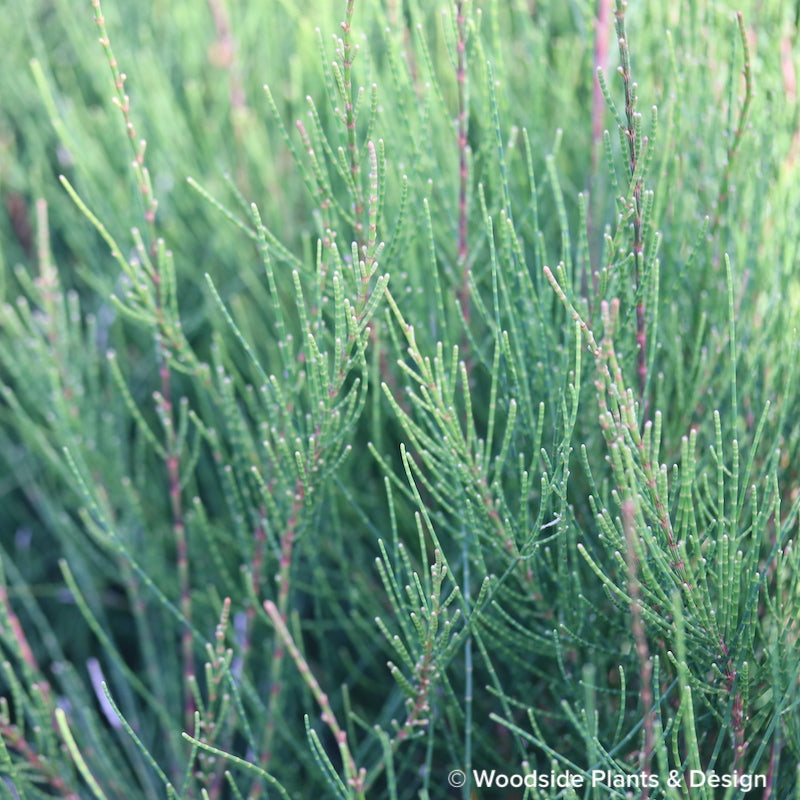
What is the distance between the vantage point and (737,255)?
913 mm

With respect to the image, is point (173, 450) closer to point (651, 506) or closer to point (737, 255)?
point (651, 506)

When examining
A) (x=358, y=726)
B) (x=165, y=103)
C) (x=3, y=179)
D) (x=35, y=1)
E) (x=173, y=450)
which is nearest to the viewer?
(x=173, y=450)

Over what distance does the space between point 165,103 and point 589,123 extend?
550 millimetres

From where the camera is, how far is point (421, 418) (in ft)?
2.51

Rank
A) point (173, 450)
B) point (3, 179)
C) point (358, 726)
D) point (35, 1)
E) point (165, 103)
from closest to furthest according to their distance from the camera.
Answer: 1. point (173, 450)
2. point (358, 726)
3. point (165, 103)
4. point (3, 179)
5. point (35, 1)

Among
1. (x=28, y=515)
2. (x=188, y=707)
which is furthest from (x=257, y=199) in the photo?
(x=188, y=707)

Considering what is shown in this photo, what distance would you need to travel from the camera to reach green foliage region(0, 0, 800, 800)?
2.09 feet

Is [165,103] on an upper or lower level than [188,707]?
upper

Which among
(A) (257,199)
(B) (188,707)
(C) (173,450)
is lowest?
(B) (188,707)

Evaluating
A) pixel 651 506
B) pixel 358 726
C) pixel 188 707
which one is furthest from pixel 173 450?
pixel 651 506

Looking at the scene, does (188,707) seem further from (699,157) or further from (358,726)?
(699,157)

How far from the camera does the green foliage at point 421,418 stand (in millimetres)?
638

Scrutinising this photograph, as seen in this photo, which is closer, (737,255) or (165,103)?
(737,255)

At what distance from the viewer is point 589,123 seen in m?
1.06
